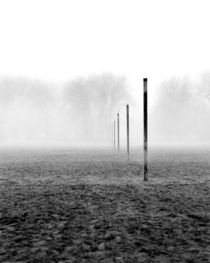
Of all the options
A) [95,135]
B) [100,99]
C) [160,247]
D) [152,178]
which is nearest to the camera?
[160,247]

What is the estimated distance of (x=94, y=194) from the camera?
11.3m

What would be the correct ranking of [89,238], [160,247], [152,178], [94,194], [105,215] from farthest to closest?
[152,178] < [94,194] < [105,215] < [89,238] < [160,247]

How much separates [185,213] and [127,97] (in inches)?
3255

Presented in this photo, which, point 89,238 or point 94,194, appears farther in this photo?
point 94,194

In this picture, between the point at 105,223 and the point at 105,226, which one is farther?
the point at 105,223

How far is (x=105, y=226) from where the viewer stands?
714 centimetres

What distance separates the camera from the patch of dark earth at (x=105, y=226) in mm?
5418

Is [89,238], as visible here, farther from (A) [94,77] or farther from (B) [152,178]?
(A) [94,77]

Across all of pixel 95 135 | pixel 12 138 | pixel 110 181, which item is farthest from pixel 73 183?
pixel 12 138

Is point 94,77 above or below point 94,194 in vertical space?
above

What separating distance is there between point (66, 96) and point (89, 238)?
89050 millimetres

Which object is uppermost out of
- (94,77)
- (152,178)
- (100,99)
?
(94,77)

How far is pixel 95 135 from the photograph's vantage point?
10350 centimetres

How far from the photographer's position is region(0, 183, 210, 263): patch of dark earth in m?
5.42
